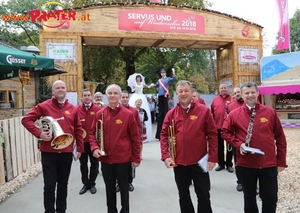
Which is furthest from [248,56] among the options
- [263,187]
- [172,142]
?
[172,142]

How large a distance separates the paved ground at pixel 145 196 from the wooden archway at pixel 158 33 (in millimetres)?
8095

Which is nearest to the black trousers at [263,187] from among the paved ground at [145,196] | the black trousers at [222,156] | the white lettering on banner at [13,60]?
the paved ground at [145,196]

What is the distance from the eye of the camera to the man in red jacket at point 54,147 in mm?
3547

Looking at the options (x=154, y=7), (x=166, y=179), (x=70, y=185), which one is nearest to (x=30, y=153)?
(x=70, y=185)

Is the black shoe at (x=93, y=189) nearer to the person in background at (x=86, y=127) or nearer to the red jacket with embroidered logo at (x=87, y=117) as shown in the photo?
the person in background at (x=86, y=127)

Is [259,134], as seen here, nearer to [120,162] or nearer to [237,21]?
[120,162]

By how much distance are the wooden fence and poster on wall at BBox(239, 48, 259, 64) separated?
12054 mm

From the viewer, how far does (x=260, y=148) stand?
3.05 metres

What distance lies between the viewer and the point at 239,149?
3.13m

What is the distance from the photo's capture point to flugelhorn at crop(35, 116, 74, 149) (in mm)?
3404

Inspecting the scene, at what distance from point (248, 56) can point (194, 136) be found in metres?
13.5

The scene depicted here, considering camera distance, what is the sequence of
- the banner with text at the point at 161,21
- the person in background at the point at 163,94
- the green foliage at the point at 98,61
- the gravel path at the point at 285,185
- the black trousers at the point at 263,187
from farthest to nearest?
the green foliage at the point at 98,61, the banner with text at the point at 161,21, the person in background at the point at 163,94, the gravel path at the point at 285,185, the black trousers at the point at 263,187

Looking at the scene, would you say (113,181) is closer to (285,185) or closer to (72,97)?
(285,185)

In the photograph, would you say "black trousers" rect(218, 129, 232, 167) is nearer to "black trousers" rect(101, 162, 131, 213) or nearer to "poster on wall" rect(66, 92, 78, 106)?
"black trousers" rect(101, 162, 131, 213)
